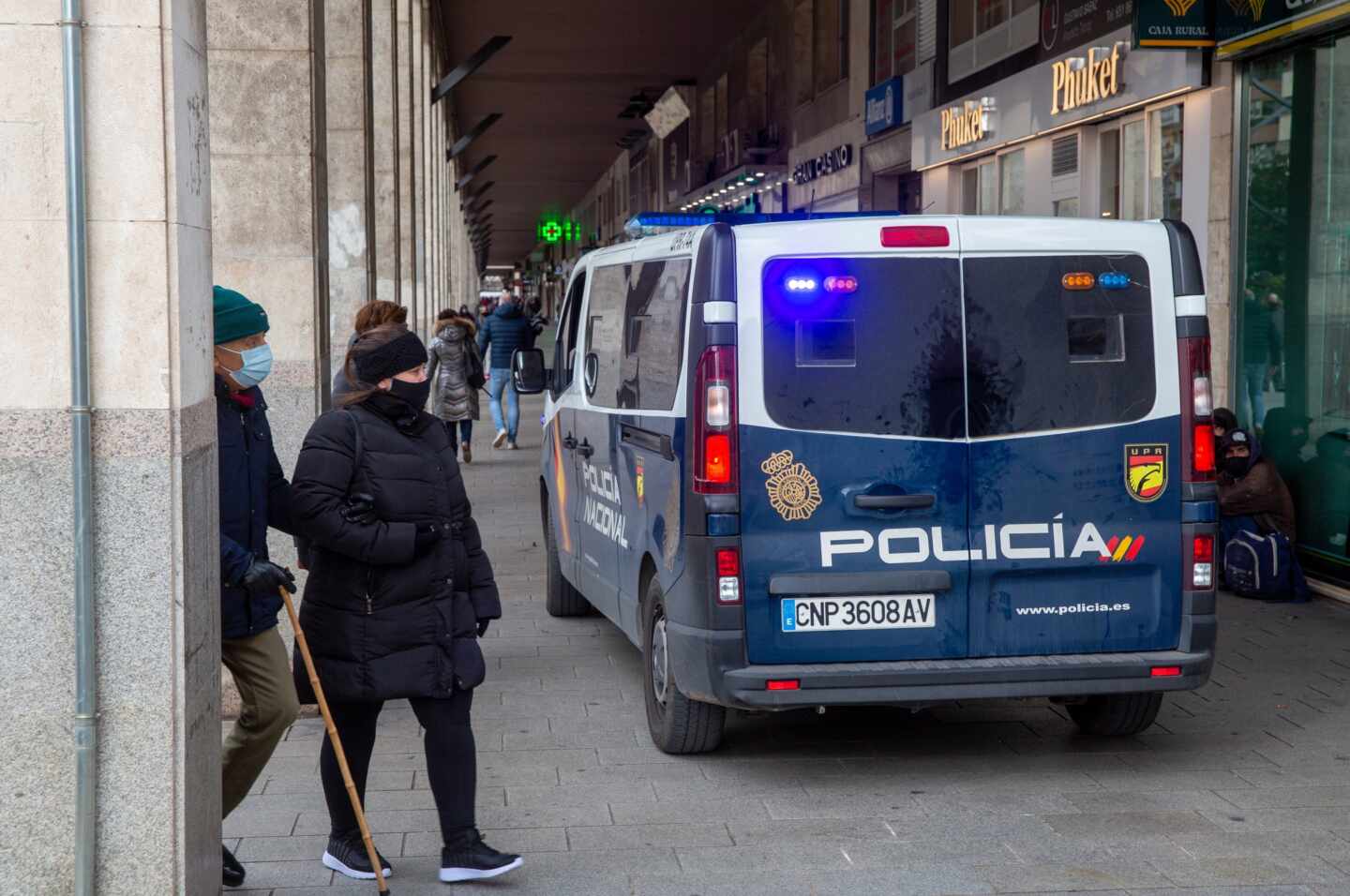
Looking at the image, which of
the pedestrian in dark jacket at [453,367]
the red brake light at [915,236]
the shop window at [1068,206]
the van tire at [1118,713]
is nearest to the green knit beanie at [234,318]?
the red brake light at [915,236]

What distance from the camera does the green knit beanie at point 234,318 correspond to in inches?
196

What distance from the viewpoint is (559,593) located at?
31.8ft

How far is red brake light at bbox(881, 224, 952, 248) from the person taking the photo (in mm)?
6102

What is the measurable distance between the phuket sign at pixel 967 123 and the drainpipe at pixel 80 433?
1366cm

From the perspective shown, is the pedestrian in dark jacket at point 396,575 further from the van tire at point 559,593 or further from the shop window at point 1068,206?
the shop window at point 1068,206

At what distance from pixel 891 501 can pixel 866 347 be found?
541 millimetres

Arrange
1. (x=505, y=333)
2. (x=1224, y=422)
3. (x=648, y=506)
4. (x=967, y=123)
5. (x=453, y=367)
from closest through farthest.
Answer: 1. (x=648, y=506)
2. (x=1224, y=422)
3. (x=967, y=123)
4. (x=453, y=367)
5. (x=505, y=333)

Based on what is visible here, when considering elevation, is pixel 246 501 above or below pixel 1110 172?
below

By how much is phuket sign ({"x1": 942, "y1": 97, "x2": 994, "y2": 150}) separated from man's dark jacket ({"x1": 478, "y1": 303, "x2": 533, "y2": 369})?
19.5 ft

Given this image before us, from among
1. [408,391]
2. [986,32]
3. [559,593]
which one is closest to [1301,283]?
[559,593]

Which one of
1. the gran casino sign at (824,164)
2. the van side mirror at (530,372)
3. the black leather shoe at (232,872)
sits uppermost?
the gran casino sign at (824,164)

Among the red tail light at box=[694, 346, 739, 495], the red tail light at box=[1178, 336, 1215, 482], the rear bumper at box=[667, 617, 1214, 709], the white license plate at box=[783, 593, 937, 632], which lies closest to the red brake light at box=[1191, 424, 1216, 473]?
the red tail light at box=[1178, 336, 1215, 482]

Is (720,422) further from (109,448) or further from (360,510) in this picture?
(109,448)

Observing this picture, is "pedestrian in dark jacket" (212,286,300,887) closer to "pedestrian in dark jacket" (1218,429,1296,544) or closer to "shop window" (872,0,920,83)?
"pedestrian in dark jacket" (1218,429,1296,544)
